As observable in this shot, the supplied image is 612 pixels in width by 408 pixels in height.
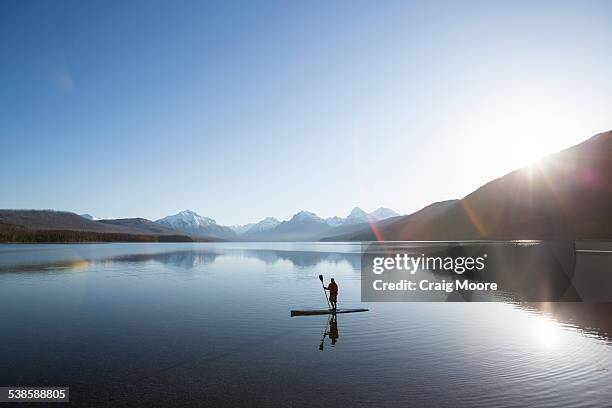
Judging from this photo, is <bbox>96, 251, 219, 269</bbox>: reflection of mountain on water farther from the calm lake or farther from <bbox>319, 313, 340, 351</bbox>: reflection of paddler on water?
<bbox>319, 313, 340, 351</bbox>: reflection of paddler on water

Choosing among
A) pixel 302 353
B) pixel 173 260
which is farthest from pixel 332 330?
pixel 173 260

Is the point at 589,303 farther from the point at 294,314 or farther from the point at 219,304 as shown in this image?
the point at 219,304

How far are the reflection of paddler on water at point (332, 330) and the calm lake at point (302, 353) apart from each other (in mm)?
377

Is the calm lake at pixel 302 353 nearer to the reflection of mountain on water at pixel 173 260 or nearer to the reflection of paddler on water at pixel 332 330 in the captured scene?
the reflection of paddler on water at pixel 332 330

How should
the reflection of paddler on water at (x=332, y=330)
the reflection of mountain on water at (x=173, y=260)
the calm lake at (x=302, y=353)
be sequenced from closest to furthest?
the calm lake at (x=302, y=353)
the reflection of paddler on water at (x=332, y=330)
the reflection of mountain on water at (x=173, y=260)

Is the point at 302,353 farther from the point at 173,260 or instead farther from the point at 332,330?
the point at 173,260

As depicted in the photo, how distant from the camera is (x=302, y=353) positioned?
27828 mm

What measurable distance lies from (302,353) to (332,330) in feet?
25.3

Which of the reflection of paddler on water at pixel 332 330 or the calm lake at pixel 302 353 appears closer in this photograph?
the calm lake at pixel 302 353

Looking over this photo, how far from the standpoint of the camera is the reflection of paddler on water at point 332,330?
102 ft

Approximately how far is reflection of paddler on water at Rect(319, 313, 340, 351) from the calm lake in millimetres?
377

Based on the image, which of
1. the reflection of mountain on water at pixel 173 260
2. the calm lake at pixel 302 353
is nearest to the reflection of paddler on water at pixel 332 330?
the calm lake at pixel 302 353

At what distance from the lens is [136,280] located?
7188 cm

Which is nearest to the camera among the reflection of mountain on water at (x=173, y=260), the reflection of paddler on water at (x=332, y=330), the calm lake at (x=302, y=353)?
the calm lake at (x=302, y=353)
